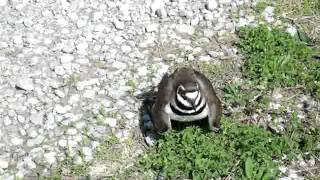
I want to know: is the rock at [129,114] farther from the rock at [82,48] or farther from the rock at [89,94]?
the rock at [82,48]

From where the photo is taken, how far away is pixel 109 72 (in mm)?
6496

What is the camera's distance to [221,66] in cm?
649

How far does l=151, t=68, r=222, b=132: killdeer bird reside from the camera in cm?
534

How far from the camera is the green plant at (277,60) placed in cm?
621

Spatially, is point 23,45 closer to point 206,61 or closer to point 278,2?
point 206,61

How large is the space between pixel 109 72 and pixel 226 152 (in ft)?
5.50

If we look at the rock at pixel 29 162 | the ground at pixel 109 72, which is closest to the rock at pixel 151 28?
the ground at pixel 109 72

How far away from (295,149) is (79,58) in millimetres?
2530

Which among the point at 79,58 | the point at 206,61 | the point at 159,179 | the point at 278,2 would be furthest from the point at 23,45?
the point at 278,2

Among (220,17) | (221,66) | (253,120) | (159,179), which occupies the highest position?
(220,17)

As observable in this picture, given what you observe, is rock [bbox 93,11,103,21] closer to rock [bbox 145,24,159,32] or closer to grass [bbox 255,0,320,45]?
rock [bbox 145,24,159,32]

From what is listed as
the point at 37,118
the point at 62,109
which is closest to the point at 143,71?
the point at 62,109

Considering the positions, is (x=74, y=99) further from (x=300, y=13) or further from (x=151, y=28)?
(x=300, y=13)

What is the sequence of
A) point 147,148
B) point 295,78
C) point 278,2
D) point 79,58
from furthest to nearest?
point 278,2, point 79,58, point 295,78, point 147,148
